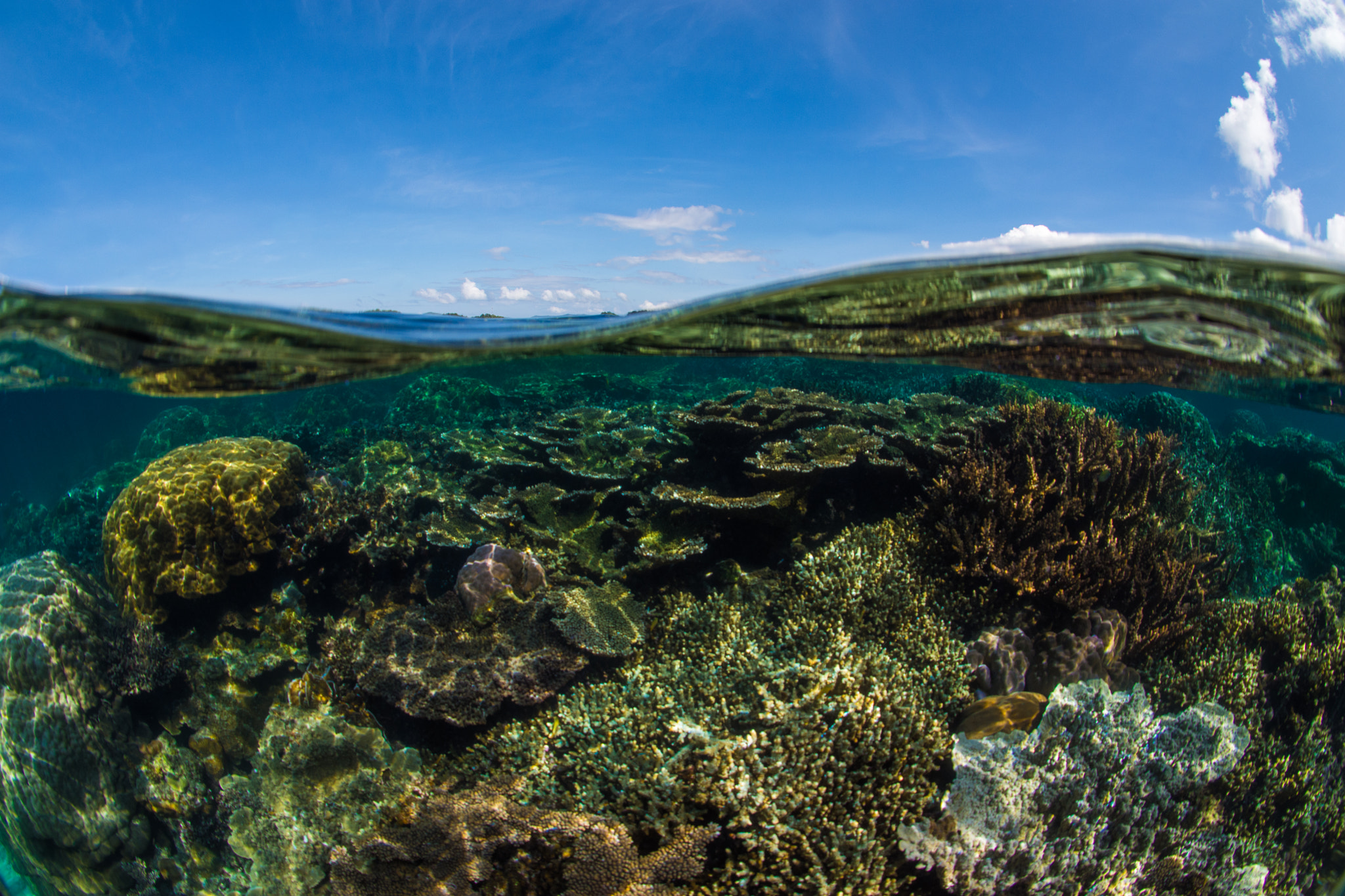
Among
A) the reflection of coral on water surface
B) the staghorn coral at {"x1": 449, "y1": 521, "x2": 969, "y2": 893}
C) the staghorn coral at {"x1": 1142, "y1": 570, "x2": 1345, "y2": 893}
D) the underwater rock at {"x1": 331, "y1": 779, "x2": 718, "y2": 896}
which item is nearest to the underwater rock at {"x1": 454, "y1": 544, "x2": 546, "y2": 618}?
the reflection of coral on water surface

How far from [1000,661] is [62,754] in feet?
31.9

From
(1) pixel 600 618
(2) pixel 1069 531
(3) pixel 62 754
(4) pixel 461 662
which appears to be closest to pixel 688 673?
(1) pixel 600 618

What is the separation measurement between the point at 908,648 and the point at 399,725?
4.94 m

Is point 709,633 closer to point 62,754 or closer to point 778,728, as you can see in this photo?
point 778,728

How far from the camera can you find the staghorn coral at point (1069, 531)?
5.47 metres

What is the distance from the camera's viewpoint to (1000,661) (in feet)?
16.0

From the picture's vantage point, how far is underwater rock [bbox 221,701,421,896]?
14.5 feet

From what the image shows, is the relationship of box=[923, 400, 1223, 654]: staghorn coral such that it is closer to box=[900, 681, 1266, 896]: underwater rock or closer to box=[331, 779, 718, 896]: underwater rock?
box=[900, 681, 1266, 896]: underwater rock

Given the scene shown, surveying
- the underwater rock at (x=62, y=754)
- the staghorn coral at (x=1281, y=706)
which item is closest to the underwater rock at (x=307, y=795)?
the underwater rock at (x=62, y=754)

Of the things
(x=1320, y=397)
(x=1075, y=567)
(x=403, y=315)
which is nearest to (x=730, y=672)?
(x=1075, y=567)

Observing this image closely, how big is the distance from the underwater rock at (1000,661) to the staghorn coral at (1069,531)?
542 mm

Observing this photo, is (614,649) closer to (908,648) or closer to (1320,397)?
(908,648)

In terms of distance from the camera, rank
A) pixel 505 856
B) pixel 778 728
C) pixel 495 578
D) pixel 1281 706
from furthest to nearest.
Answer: pixel 495 578
pixel 1281 706
pixel 778 728
pixel 505 856

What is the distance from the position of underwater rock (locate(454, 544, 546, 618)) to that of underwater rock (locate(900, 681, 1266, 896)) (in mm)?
4023
